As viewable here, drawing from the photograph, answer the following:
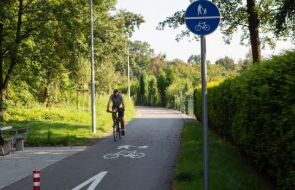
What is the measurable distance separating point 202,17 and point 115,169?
204 inches

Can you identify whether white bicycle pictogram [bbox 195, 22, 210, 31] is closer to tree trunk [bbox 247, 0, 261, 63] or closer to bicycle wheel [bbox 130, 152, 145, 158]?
bicycle wheel [bbox 130, 152, 145, 158]

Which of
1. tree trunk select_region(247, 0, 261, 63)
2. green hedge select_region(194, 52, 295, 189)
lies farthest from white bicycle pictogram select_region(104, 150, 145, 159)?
tree trunk select_region(247, 0, 261, 63)

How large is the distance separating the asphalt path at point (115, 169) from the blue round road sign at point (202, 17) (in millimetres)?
3244

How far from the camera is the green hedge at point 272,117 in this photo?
5905 mm

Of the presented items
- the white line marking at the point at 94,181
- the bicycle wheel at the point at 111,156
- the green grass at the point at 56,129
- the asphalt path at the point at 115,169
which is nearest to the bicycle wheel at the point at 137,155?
the asphalt path at the point at 115,169

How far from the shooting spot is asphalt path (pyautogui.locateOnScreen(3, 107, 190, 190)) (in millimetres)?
8508

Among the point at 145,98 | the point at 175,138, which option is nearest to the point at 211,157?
the point at 175,138

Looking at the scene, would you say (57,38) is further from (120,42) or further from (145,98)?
(145,98)

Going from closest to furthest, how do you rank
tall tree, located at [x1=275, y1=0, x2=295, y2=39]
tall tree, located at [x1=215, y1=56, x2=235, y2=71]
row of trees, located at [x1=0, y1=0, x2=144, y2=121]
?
tall tree, located at [x1=275, y1=0, x2=295, y2=39]
row of trees, located at [x1=0, y1=0, x2=144, y2=121]
tall tree, located at [x1=215, y1=56, x2=235, y2=71]

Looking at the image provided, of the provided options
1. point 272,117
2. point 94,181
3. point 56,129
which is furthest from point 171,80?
point 272,117

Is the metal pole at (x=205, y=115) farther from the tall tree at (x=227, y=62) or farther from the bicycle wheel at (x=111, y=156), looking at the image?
the tall tree at (x=227, y=62)

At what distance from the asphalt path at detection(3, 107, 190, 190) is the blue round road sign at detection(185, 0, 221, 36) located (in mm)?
3244

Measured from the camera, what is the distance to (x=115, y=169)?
1030cm

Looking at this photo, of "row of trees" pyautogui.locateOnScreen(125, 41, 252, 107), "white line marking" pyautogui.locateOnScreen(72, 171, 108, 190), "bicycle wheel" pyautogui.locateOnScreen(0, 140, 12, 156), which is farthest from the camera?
"row of trees" pyautogui.locateOnScreen(125, 41, 252, 107)
